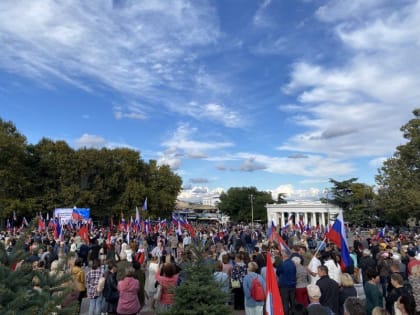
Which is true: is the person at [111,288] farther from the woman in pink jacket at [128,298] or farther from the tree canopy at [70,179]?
the tree canopy at [70,179]

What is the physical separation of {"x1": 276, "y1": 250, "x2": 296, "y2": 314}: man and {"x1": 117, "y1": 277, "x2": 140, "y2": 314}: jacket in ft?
11.1

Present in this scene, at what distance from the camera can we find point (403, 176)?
45.2 meters

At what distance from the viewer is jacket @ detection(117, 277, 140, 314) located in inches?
287

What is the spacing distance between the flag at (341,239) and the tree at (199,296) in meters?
6.37

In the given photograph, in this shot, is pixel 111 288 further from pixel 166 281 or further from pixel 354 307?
pixel 354 307

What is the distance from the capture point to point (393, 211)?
1738 inches

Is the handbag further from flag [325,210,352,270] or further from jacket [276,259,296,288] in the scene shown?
flag [325,210,352,270]

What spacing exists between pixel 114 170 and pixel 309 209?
4431cm

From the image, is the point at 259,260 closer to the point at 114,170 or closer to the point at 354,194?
the point at 114,170

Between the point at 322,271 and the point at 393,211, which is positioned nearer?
the point at 322,271

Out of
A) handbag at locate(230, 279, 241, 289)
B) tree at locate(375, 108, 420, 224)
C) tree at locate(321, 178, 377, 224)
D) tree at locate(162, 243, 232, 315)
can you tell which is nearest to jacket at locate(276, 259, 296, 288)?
handbag at locate(230, 279, 241, 289)

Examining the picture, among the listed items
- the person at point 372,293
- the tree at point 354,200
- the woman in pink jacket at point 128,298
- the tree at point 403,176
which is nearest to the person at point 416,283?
the person at point 372,293

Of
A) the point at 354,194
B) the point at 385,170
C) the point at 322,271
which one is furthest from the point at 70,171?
the point at 354,194

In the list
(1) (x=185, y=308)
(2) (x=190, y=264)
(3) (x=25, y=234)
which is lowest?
(1) (x=185, y=308)
